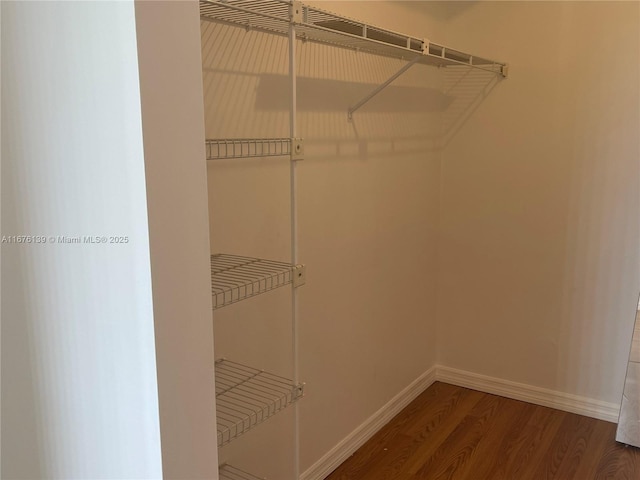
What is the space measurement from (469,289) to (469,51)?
1.31 metres

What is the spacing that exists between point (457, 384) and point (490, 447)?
699 mm

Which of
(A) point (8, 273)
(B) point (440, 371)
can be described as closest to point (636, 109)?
(B) point (440, 371)

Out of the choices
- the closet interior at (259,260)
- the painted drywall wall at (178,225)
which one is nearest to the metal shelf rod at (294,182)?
the closet interior at (259,260)

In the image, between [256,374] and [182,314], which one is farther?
[256,374]

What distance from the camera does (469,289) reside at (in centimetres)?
323

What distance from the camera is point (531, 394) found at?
10.2 ft

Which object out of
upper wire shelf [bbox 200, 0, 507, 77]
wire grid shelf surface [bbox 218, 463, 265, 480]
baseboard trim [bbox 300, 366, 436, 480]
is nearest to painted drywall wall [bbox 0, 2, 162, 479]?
upper wire shelf [bbox 200, 0, 507, 77]

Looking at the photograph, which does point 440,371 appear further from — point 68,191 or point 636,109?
point 68,191

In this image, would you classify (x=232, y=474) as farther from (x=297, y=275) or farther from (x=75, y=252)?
(x=75, y=252)

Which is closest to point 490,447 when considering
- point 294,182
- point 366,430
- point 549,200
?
point 366,430

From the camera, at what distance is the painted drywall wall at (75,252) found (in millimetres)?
856

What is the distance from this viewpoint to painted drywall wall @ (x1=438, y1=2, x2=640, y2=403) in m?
2.71

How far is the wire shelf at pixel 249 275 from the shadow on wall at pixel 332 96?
39cm

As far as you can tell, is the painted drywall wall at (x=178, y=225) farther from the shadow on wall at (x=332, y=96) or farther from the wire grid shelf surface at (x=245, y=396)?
the shadow on wall at (x=332, y=96)
